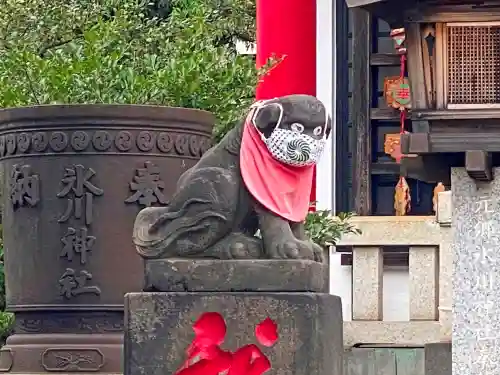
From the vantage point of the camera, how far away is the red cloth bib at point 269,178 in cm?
783

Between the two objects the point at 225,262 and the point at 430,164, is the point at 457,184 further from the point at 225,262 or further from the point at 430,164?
the point at 225,262

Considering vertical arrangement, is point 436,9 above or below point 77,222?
above

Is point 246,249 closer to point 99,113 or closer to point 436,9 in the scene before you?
point 99,113

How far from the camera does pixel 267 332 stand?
303 inches

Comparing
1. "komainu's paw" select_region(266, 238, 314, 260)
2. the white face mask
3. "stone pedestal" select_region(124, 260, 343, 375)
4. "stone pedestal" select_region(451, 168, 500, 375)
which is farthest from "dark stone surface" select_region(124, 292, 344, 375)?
"stone pedestal" select_region(451, 168, 500, 375)

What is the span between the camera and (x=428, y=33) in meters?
11.3

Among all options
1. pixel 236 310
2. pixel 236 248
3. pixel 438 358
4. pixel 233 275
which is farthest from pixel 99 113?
pixel 438 358

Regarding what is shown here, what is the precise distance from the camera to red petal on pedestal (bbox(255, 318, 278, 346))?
766cm

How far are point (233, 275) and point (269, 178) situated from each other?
464 millimetres

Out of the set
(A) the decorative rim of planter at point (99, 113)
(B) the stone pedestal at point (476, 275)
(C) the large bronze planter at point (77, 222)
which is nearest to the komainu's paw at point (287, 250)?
(C) the large bronze planter at point (77, 222)

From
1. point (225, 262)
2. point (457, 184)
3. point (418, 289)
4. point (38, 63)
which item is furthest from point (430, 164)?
point (225, 262)

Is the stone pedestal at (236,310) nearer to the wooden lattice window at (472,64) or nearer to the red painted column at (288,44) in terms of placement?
the wooden lattice window at (472,64)

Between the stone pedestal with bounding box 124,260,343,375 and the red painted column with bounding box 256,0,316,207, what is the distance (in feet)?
19.4

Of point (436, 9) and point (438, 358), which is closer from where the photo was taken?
point (436, 9)
